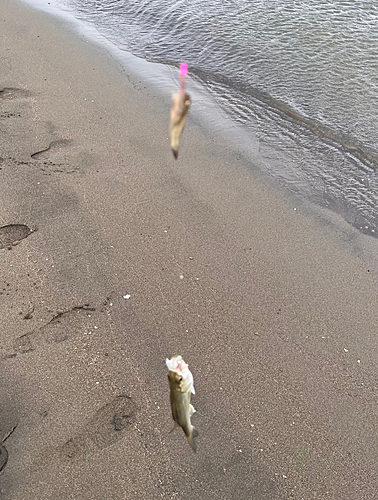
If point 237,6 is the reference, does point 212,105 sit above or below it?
below

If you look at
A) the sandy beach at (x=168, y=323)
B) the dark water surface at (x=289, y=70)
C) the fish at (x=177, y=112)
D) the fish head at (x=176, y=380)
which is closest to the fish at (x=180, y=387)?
the fish head at (x=176, y=380)

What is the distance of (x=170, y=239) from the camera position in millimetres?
6062

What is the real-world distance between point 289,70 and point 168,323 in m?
7.04

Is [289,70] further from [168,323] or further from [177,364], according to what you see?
[177,364]

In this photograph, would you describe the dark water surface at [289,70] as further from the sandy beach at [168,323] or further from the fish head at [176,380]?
the fish head at [176,380]

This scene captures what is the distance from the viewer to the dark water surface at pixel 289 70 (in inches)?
297

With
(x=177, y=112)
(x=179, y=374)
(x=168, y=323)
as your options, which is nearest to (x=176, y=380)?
(x=179, y=374)

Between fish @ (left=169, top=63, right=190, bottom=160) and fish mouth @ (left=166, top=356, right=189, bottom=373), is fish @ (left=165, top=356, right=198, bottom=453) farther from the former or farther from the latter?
fish @ (left=169, top=63, right=190, bottom=160)

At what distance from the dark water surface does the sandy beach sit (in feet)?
2.96

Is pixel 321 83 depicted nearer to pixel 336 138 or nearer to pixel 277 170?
pixel 336 138

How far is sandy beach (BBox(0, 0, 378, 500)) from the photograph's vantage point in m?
4.04

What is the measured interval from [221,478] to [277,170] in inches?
191

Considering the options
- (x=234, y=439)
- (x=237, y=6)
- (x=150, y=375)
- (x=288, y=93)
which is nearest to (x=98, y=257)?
(x=150, y=375)

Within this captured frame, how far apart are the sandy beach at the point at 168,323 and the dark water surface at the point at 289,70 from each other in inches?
35.5
